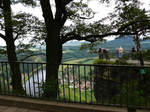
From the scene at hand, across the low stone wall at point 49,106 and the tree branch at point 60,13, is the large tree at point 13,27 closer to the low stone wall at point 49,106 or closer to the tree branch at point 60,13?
the tree branch at point 60,13

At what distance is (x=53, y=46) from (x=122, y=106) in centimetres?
422

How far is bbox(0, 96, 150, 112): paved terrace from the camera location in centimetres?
375

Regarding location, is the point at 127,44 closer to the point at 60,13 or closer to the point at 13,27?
the point at 60,13

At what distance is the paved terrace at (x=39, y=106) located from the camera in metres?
3.75

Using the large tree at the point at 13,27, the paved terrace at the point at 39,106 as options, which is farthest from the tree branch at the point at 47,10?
the paved terrace at the point at 39,106

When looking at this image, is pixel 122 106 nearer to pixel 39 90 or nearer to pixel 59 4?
pixel 39 90

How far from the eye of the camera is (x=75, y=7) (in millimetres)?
8320

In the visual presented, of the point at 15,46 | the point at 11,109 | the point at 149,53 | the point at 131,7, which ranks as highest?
the point at 131,7

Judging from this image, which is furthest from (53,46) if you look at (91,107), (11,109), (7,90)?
(91,107)

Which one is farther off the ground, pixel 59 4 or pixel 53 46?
pixel 59 4

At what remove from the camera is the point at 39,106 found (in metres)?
4.12

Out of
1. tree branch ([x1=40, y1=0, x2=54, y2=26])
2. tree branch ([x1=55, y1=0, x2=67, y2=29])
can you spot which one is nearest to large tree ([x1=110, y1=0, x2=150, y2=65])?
tree branch ([x1=55, y1=0, x2=67, y2=29])

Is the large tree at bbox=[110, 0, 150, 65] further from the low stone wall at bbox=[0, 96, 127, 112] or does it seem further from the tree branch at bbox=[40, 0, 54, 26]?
the low stone wall at bbox=[0, 96, 127, 112]

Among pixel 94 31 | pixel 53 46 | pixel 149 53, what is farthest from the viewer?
pixel 149 53
